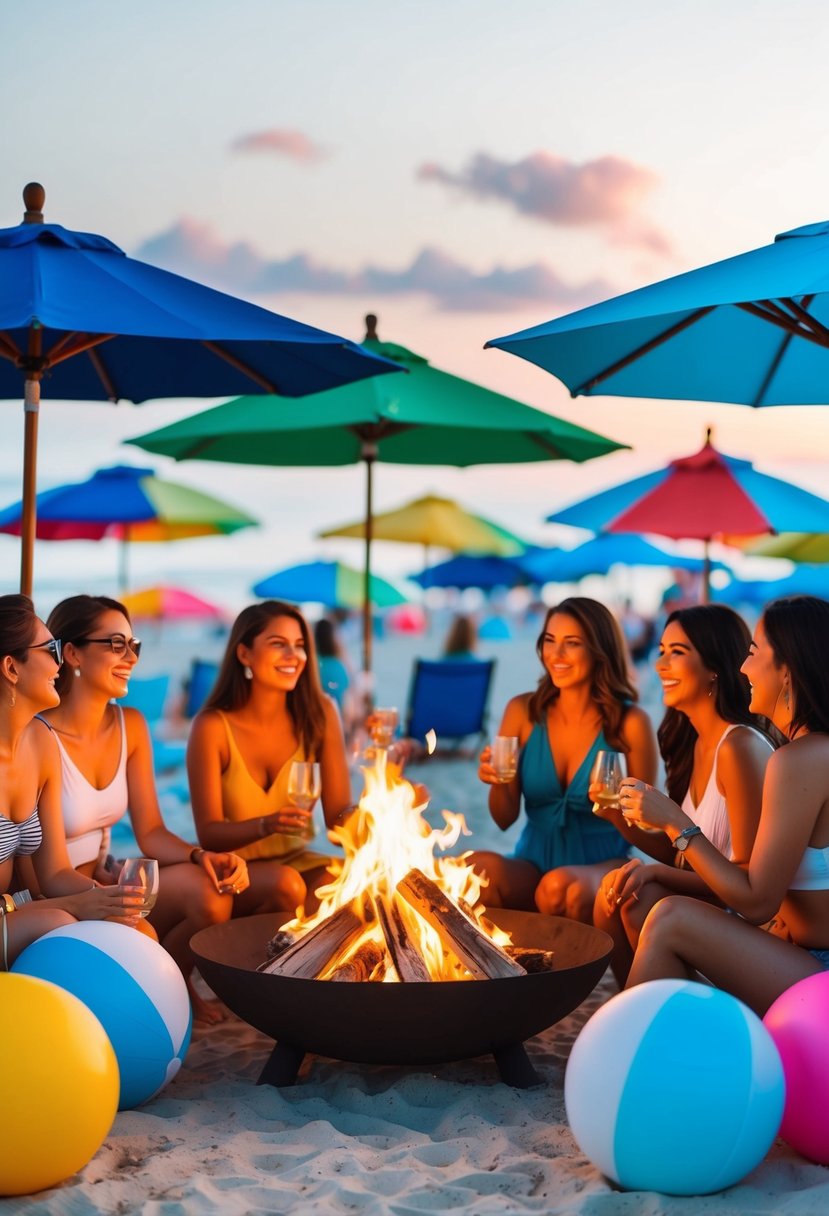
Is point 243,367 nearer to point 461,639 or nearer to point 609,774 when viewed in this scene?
point 609,774

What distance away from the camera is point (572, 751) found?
17.3 ft

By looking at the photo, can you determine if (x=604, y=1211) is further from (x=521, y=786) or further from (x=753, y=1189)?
(x=521, y=786)

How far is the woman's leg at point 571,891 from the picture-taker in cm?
479

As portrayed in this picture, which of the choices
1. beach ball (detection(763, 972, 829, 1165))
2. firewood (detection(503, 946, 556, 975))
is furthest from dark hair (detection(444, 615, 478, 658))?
beach ball (detection(763, 972, 829, 1165))

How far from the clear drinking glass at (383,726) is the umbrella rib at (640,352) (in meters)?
1.68

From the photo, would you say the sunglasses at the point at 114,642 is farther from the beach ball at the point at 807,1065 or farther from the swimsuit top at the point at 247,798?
the beach ball at the point at 807,1065

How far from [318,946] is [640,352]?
2.85m

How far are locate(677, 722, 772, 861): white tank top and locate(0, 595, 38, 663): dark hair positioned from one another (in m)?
2.28

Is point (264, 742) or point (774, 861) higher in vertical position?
point (264, 742)

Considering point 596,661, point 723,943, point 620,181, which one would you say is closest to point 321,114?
point 620,181

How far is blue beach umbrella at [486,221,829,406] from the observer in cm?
402

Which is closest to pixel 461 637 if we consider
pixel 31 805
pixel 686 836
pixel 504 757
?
pixel 504 757

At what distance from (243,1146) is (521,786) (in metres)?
2.23

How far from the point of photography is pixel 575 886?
482 centimetres
